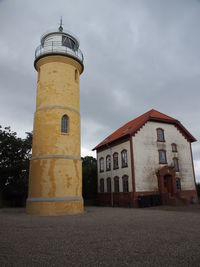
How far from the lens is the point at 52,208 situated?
15.0 meters

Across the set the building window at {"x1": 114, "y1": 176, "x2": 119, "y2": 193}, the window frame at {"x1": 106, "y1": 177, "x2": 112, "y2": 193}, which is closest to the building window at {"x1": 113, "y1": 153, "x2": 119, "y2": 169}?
the building window at {"x1": 114, "y1": 176, "x2": 119, "y2": 193}

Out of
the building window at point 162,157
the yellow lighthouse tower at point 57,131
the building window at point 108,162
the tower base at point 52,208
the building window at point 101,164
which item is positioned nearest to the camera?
the tower base at point 52,208

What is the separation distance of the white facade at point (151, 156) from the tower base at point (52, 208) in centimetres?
880

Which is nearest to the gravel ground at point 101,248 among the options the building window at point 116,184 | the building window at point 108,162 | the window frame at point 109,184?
the building window at point 116,184

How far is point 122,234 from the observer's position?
7.87m

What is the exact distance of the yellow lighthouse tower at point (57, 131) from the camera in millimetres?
15492

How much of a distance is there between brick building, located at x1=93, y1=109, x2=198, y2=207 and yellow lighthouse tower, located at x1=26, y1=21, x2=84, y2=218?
26.0ft

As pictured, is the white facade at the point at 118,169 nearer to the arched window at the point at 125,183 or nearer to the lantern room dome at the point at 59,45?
the arched window at the point at 125,183

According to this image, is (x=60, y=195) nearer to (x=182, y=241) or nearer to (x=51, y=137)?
(x=51, y=137)

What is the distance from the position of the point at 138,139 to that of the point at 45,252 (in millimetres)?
19314

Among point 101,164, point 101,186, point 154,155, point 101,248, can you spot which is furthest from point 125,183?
point 101,248

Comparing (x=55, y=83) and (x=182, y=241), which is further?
(x=55, y=83)

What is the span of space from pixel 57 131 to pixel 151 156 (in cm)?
1197

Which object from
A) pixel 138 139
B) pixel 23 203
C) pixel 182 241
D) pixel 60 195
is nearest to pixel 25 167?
pixel 23 203
